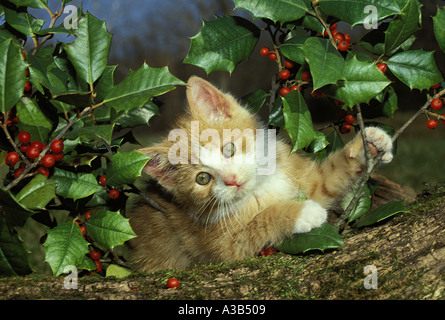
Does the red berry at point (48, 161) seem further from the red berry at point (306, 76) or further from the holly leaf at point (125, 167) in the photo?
the red berry at point (306, 76)

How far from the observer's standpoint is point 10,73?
129 centimetres

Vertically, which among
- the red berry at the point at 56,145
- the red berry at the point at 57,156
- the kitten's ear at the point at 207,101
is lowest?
the red berry at the point at 57,156

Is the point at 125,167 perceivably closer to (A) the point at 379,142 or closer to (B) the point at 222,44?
(B) the point at 222,44

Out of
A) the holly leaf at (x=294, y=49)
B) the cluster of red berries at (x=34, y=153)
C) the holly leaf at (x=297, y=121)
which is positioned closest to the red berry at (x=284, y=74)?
the holly leaf at (x=294, y=49)

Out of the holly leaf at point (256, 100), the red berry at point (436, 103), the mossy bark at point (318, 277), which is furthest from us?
the holly leaf at point (256, 100)

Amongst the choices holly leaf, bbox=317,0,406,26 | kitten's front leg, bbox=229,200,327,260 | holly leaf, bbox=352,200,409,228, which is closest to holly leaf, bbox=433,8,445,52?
holly leaf, bbox=317,0,406,26

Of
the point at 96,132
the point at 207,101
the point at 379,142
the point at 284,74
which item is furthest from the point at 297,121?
the point at 96,132

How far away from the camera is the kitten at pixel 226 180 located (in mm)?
1730

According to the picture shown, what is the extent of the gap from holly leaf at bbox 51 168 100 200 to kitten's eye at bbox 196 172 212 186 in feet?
1.46

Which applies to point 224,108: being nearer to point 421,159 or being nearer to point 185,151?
point 185,151

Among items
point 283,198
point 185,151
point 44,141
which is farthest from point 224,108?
point 44,141

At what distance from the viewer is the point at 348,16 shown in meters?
1.38

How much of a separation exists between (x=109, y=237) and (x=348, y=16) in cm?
106

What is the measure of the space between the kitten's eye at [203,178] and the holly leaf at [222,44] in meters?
0.46
